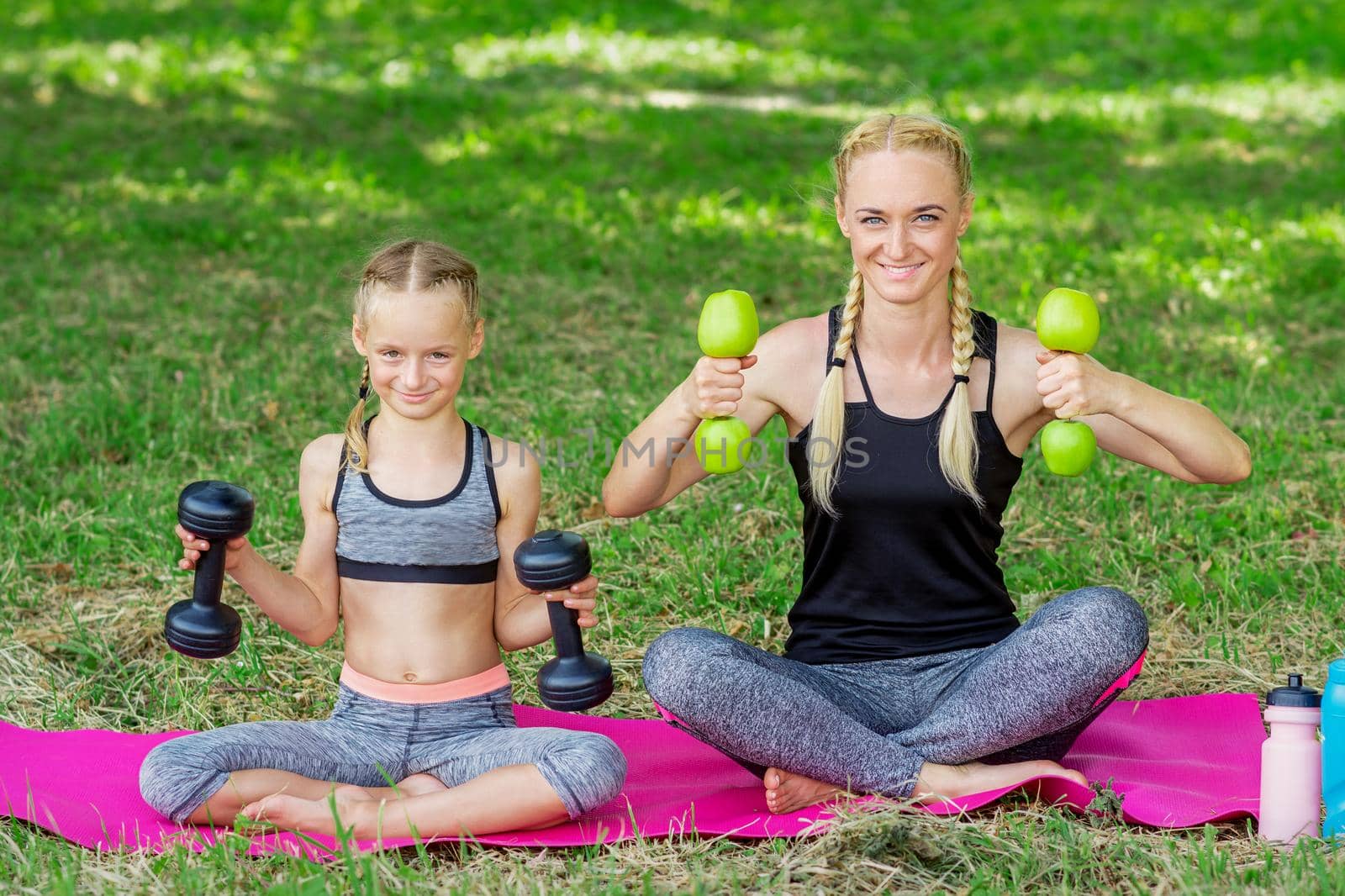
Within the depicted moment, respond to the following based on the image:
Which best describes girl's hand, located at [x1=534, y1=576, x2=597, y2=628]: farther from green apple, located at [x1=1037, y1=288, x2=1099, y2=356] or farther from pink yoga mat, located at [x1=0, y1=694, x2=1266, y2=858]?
green apple, located at [x1=1037, y1=288, x2=1099, y2=356]

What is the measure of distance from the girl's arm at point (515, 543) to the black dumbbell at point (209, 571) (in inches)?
24.4

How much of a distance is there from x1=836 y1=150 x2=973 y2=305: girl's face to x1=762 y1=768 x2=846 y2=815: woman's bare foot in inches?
46.3

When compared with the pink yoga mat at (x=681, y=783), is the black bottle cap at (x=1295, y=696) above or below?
above

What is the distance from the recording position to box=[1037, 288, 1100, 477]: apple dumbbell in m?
3.35

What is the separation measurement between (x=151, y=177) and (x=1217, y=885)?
8.67 meters

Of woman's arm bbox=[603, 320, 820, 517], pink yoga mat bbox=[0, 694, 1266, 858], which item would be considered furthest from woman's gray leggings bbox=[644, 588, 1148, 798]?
woman's arm bbox=[603, 320, 820, 517]

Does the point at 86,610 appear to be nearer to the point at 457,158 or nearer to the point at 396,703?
the point at 396,703

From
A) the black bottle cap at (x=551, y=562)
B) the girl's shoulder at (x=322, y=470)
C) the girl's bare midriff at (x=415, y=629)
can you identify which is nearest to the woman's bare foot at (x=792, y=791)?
the black bottle cap at (x=551, y=562)

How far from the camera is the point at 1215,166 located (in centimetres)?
1061

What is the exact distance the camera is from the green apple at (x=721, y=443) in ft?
11.3

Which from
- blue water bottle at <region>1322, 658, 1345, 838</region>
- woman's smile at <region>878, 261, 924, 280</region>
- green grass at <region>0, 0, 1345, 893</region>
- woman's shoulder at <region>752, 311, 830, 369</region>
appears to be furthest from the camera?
green grass at <region>0, 0, 1345, 893</region>

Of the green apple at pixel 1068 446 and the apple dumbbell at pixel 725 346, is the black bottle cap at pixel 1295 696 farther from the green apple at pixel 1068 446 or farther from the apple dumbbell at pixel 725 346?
the apple dumbbell at pixel 725 346

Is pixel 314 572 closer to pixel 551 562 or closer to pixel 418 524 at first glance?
pixel 418 524

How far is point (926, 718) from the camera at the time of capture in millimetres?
3582
